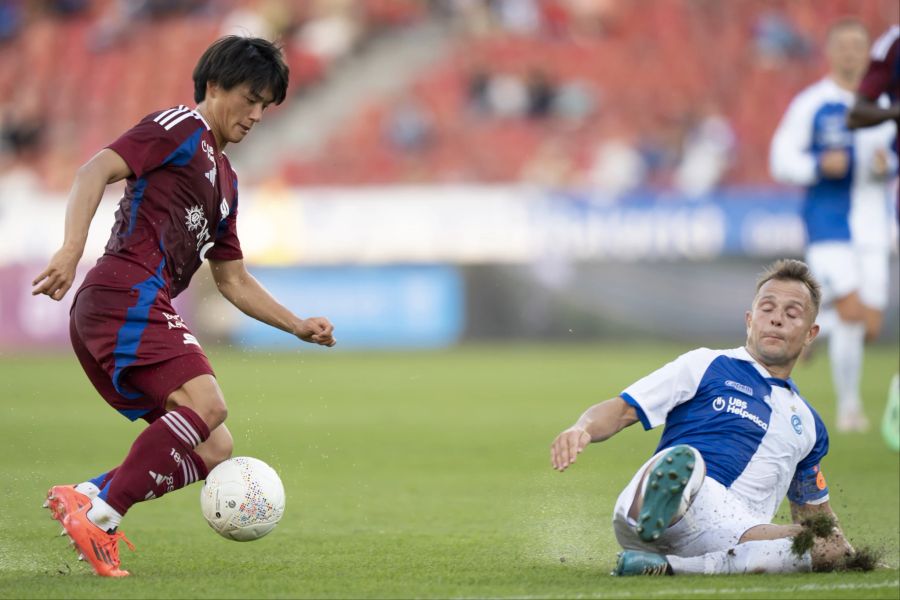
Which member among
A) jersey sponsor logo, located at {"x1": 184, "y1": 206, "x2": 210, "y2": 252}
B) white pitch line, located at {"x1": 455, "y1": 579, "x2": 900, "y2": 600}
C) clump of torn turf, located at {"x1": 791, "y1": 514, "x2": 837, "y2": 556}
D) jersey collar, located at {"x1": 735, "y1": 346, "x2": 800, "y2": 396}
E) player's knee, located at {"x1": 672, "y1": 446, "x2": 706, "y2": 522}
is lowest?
white pitch line, located at {"x1": 455, "y1": 579, "x2": 900, "y2": 600}

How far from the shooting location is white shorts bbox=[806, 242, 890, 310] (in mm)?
9797

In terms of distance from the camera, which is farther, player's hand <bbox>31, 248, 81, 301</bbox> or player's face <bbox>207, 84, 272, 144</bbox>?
player's face <bbox>207, 84, 272, 144</bbox>

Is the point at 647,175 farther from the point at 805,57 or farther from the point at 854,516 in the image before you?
the point at 854,516

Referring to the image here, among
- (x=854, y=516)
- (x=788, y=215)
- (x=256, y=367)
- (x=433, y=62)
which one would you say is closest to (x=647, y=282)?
(x=788, y=215)

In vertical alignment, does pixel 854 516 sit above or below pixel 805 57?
below

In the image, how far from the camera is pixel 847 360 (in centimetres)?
970

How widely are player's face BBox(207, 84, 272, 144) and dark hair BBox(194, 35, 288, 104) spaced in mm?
23

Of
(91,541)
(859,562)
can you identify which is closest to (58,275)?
(91,541)

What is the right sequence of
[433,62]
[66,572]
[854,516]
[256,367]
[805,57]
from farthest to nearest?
[433,62] → [805,57] → [256,367] → [854,516] → [66,572]

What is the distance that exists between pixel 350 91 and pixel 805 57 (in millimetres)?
7577

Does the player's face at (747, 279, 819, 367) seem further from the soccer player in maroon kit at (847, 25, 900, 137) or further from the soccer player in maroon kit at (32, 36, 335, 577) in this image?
the soccer player in maroon kit at (847, 25, 900, 137)

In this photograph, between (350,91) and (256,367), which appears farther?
(350,91)

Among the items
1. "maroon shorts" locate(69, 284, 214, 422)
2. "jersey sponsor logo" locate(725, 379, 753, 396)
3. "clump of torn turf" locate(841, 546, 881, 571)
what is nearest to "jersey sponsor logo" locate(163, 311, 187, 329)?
"maroon shorts" locate(69, 284, 214, 422)

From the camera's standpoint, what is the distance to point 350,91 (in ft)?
76.6
